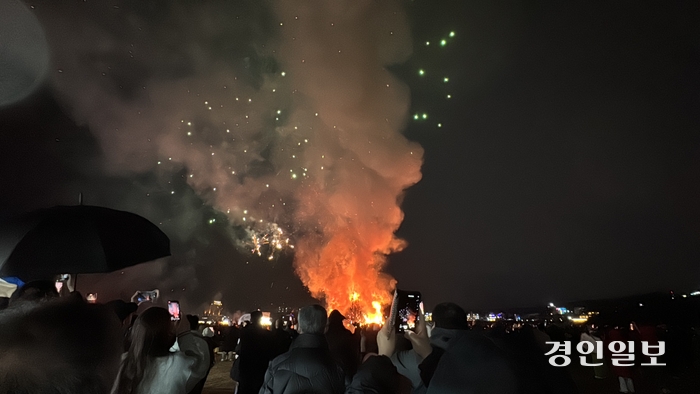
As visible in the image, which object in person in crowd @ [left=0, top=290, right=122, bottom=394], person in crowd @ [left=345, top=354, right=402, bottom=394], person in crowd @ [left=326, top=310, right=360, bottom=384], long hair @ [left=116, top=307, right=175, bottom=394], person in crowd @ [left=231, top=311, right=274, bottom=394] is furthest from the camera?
person in crowd @ [left=231, top=311, right=274, bottom=394]

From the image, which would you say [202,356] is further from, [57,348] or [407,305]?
[407,305]

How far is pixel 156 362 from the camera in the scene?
2.94m

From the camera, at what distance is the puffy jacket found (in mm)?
3771

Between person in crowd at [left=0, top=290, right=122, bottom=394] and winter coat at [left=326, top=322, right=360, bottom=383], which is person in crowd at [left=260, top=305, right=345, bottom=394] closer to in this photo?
winter coat at [left=326, top=322, right=360, bottom=383]

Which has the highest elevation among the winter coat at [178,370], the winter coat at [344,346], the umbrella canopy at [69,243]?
the umbrella canopy at [69,243]

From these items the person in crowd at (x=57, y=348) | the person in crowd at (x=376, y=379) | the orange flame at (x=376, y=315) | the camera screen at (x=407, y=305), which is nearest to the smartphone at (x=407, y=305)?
the camera screen at (x=407, y=305)

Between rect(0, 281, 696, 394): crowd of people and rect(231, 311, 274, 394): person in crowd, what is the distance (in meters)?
1.43

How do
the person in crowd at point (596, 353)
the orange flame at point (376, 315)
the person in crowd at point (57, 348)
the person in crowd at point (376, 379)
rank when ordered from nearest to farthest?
1. the person in crowd at point (57, 348)
2. the person in crowd at point (376, 379)
3. the person in crowd at point (596, 353)
4. the orange flame at point (376, 315)

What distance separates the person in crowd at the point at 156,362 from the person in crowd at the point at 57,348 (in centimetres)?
179

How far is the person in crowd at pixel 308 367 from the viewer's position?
378cm

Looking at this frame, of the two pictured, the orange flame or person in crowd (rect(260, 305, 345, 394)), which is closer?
person in crowd (rect(260, 305, 345, 394))

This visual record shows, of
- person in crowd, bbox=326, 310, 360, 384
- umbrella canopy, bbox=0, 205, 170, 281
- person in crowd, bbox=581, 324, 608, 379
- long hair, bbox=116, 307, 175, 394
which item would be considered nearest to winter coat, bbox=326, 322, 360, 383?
person in crowd, bbox=326, 310, 360, 384

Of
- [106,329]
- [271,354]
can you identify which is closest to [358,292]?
[271,354]

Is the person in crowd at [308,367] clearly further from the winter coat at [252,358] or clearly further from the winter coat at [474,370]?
the winter coat at [252,358]
